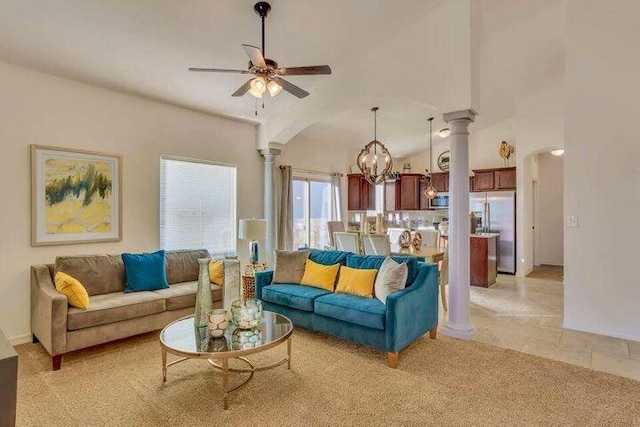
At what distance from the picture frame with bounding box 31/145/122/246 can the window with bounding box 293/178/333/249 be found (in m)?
3.54

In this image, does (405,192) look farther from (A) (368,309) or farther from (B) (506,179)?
(A) (368,309)

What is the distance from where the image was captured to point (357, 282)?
143 inches

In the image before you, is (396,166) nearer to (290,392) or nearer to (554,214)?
(554,214)

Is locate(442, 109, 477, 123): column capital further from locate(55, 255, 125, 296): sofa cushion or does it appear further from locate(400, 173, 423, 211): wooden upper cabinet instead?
locate(400, 173, 423, 211): wooden upper cabinet

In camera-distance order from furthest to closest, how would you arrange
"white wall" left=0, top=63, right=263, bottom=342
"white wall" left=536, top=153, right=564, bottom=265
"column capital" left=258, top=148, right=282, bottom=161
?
"white wall" left=536, top=153, right=564, bottom=265 → "column capital" left=258, top=148, right=282, bottom=161 → "white wall" left=0, top=63, right=263, bottom=342

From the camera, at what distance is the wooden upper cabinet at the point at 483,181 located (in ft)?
24.3

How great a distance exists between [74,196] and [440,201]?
24.1 ft

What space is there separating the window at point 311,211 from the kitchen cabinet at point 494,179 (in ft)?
10.8

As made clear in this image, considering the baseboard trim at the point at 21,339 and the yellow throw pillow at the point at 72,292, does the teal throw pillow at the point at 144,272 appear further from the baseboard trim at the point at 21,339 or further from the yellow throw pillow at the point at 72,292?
the baseboard trim at the point at 21,339

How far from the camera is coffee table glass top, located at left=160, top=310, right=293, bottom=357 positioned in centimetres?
243

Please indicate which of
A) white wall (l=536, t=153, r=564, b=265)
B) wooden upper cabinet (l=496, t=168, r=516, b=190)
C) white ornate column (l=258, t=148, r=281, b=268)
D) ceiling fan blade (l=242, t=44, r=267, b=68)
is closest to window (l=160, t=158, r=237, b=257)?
white ornate column (l=258, t=148, r=281, b=268)

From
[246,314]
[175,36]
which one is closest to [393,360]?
[246,314]

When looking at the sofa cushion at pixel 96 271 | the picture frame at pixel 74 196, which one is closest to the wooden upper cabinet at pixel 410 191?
the picture frame at pixel 74 196

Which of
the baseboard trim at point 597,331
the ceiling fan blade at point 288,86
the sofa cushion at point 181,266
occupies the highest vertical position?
the ceiling fan blade at point 288,86
